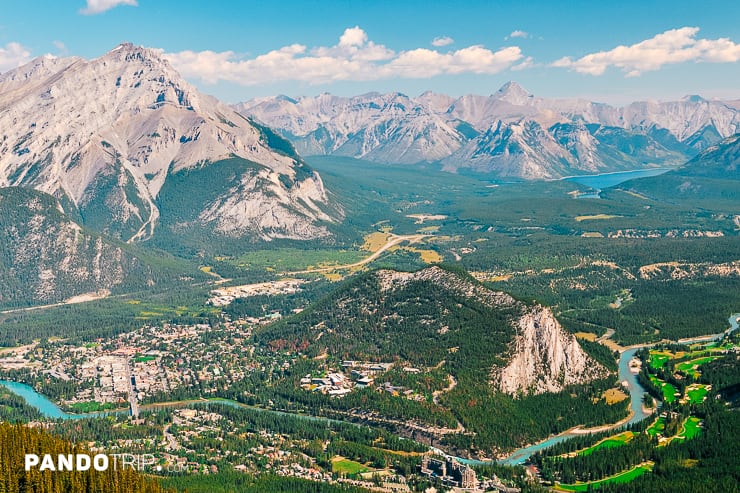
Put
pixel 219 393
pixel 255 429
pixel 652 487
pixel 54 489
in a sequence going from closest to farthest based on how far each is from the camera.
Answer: pixel 54 489 < pixel 652 487 < pixel 255 429 < pixel 219 393

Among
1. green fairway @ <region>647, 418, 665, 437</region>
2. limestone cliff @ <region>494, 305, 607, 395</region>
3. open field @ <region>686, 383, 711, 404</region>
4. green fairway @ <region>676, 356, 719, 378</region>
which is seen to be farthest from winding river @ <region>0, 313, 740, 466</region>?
green fairway @ <region>676, 356, 719, 378</region>

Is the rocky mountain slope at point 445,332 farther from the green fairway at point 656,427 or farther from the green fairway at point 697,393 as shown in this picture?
the green fairway at point 656,427

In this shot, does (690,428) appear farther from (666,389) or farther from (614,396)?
(666,389)

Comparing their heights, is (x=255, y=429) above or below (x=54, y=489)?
below

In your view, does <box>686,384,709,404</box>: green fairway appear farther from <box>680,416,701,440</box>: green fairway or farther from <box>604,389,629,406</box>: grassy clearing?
<box>604,389,629,406</box>: grassy clearing

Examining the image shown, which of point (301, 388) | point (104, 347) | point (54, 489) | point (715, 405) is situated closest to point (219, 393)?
point (301, 388)

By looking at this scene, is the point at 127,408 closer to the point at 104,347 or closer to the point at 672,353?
the point at 104,347

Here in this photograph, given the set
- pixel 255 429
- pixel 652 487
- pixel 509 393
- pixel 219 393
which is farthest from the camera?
pixel 219 393

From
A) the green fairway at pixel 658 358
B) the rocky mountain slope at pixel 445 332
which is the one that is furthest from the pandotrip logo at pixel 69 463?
the green fairway at pixel 658 358
